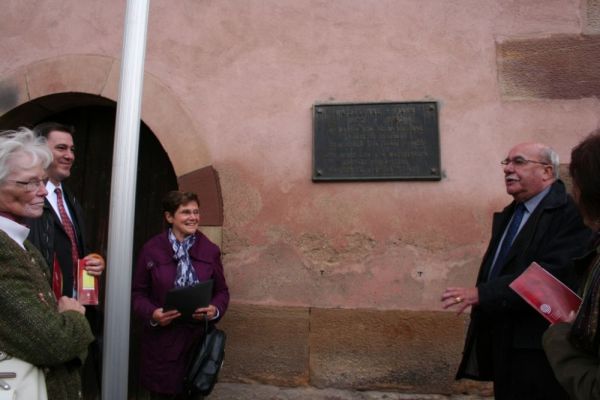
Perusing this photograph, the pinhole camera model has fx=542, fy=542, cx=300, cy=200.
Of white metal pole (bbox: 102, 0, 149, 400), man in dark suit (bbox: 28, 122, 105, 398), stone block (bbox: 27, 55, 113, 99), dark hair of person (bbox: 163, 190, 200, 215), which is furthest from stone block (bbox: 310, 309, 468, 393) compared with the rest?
stone block (bbox: 27, 55, 113, 99)

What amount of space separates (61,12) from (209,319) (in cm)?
255

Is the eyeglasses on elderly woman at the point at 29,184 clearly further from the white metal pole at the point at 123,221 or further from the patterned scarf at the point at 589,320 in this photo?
the patterned scarf at the point at 589,320

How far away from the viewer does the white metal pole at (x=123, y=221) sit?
172cm

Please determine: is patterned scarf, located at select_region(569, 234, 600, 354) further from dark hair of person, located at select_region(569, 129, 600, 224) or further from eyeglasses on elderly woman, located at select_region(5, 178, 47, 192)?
eyeglasses on elderly woman, located at select_region(5, 178, 47, 192)

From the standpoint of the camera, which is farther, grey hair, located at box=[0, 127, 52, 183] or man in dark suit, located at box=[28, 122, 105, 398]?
man in dark suit, located at box=[28, 122, 105, 398]

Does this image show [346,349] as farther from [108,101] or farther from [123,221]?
[108,101]

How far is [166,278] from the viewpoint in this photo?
2803 mm

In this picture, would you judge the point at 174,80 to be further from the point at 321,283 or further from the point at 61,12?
the point at 321,283

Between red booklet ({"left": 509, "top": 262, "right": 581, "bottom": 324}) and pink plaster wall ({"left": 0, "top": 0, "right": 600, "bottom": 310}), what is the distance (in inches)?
56.8

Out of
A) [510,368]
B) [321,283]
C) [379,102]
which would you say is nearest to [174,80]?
[379,102]

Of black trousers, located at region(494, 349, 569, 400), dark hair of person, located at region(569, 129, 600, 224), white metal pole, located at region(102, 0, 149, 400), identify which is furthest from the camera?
black trousers, located at region(494, 349, 569, 400)

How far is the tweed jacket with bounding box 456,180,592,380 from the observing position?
2203 mm

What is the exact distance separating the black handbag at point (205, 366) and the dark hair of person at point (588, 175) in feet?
5.91

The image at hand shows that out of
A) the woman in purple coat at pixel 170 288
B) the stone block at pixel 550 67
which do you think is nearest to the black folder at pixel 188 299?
the woman in purple coat at pixel 170 288
